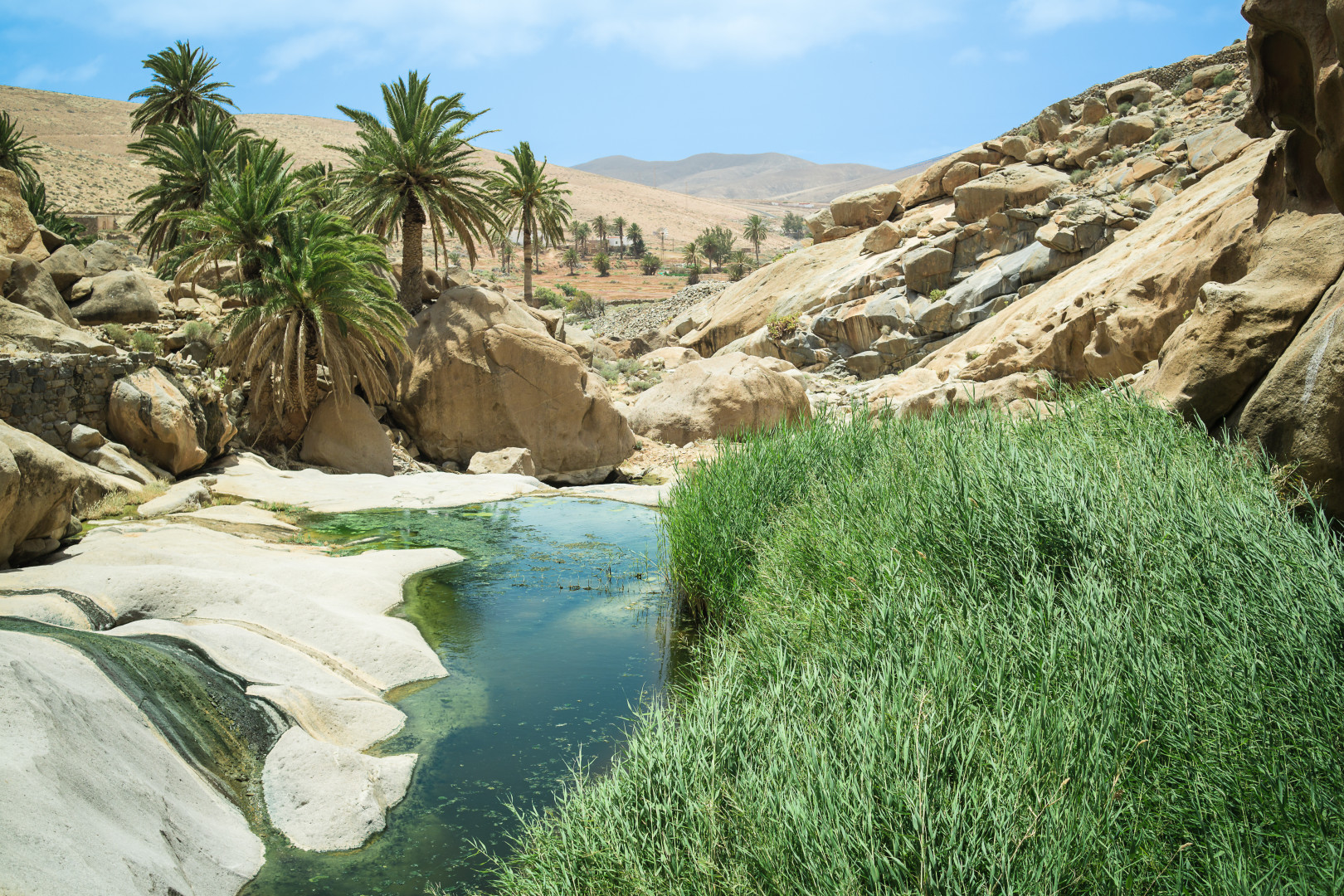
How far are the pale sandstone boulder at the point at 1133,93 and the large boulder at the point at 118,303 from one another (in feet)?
106

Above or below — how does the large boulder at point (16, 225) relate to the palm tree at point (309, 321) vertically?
above

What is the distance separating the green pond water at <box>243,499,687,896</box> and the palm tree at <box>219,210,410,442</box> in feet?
15.3

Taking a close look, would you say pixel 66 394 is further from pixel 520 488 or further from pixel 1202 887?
pixel 1202 887

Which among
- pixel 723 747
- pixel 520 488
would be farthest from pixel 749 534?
pixel 520 488

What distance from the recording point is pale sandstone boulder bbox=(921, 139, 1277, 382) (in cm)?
916

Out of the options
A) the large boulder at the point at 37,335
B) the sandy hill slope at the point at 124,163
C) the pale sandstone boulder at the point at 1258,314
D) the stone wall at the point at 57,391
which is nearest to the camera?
the pale sandstone boulder at the point at 1258,314

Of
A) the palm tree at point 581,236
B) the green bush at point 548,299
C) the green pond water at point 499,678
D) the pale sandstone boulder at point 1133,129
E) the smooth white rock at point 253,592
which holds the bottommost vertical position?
the green pond water at point 499,678

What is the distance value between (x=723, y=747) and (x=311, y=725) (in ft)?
11.2

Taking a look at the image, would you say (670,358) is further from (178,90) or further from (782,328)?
(178,90)

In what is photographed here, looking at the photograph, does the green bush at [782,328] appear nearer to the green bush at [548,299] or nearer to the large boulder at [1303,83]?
the large boulder at [1303,83]

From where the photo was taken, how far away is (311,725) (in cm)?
561

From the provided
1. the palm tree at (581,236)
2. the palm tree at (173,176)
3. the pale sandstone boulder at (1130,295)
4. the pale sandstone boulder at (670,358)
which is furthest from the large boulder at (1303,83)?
the palm tree at (581,236)

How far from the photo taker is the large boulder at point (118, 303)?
15.4 m

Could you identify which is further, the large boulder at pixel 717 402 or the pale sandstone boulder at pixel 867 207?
the pale sandstone boulder at pixel 867 207
